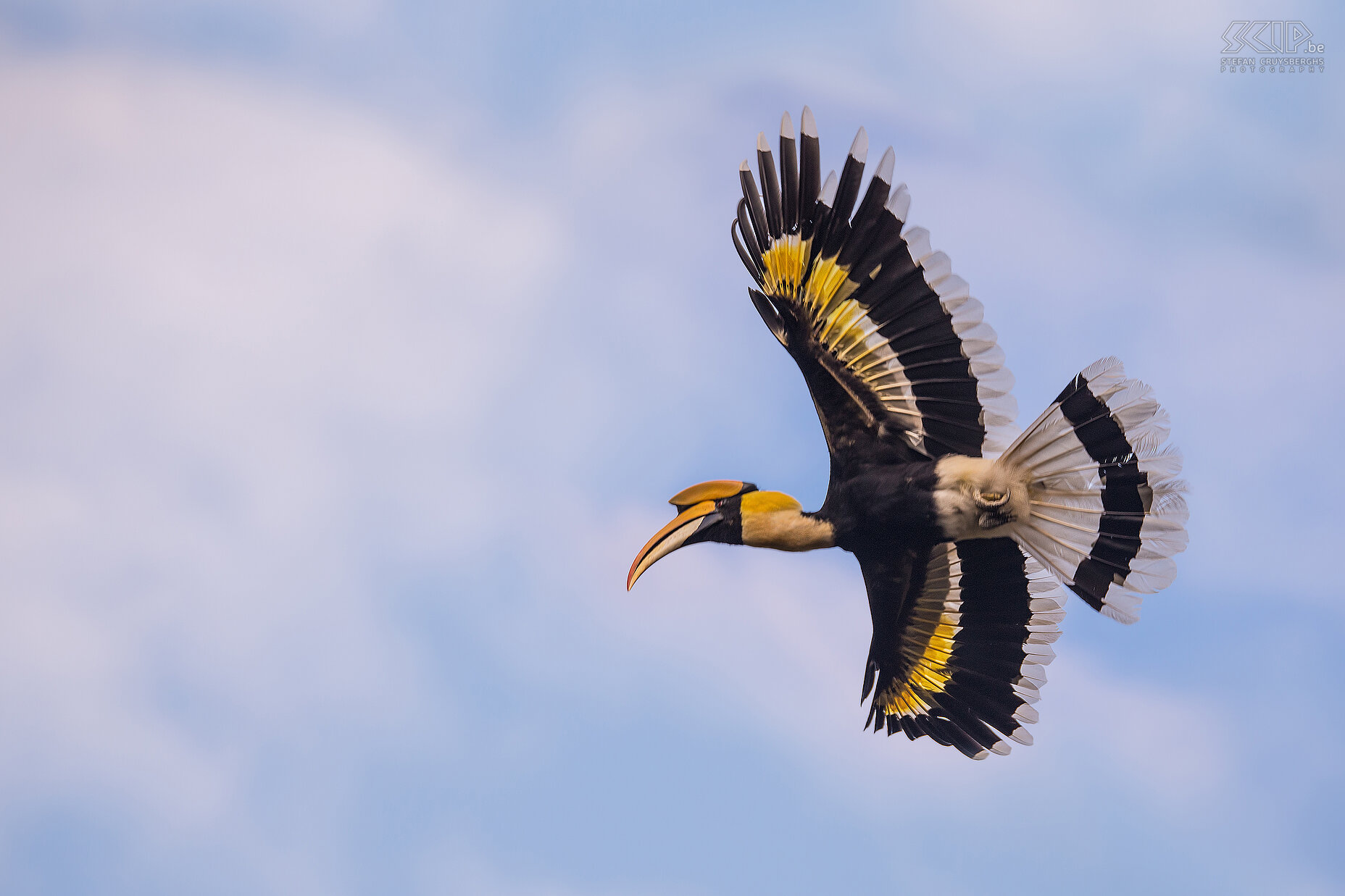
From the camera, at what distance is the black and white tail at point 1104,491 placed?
8.72 meters

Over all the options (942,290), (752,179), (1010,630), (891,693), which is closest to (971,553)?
(1010,630)

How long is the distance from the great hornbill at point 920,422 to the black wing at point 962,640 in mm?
211

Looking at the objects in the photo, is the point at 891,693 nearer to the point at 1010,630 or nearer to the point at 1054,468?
the point at 1010,630

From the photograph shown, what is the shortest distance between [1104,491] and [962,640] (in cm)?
170

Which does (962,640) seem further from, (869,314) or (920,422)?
(869,314)

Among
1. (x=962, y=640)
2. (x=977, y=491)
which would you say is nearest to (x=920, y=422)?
(x=977, y=491)

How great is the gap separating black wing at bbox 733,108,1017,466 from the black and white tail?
0.36 meters

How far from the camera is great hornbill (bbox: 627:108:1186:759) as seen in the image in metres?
8.70

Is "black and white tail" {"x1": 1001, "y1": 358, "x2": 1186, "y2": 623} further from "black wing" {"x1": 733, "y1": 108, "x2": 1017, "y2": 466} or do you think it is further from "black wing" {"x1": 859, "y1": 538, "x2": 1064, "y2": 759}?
"black wing" {"x1": 859, "y1": 538, "x2": 1064, "y2": 759}

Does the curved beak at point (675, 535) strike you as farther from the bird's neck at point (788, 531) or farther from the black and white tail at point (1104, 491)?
the black and white tail at point (1104, 491)

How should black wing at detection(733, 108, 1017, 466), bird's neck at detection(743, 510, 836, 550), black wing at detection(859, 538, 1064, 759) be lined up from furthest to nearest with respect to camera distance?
black wing at detection(859, 538, 1064, 759) → bird's neck at detection(743, 510, 836, 550) → black wing at detection(733, 108, 1017, 466)

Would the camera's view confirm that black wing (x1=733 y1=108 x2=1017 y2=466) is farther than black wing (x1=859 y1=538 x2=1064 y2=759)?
No

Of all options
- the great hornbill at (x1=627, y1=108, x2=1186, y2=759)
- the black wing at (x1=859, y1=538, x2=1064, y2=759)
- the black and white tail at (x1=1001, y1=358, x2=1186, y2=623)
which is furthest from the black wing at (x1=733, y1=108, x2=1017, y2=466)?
the black wing at (x1=859, y1=538, x2=1064, y2=759)

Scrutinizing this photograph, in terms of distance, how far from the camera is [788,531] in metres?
9.42
